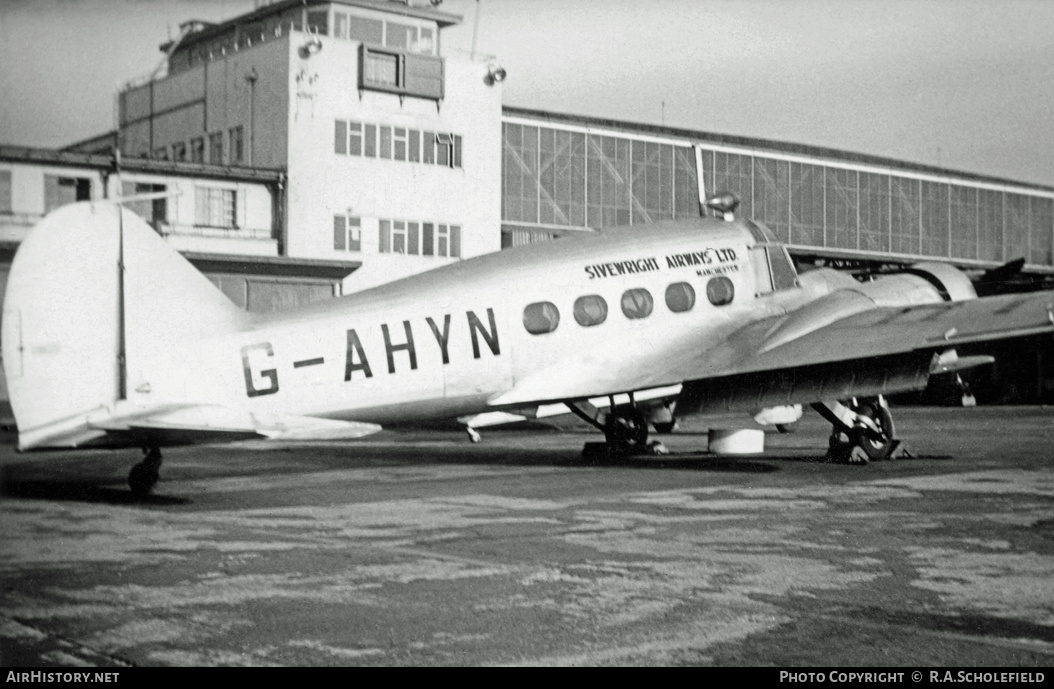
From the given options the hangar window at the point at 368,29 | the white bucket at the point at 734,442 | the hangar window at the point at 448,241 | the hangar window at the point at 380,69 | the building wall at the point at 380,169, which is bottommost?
the white bucket at the point at 734,442

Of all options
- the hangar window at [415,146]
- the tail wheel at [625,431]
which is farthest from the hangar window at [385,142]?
the tail wheel at [625,431]

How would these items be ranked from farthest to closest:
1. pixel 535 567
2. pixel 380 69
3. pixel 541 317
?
pixel 380 69 → pixel 541 317 → pixel 535 567

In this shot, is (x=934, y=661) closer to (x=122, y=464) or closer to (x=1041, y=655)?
(x=1041, y=655)

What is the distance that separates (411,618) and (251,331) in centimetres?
770

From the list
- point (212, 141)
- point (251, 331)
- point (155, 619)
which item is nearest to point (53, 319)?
point (251, 331)

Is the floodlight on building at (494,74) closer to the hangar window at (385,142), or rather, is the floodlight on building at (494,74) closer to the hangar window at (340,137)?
the hangar window at (385,142)

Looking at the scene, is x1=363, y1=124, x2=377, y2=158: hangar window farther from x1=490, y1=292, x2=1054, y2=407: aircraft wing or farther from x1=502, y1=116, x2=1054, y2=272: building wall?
x1=490, y1=292, x2=1054, y2=407: aircraft wing

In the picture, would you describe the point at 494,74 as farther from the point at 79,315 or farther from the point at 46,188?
the point at 79,315

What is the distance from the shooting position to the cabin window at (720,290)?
19641mm

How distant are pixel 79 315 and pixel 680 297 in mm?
9429

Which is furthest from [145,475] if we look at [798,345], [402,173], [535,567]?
[402,173]

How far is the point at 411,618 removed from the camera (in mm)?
8125

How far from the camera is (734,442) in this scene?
21.3 meters

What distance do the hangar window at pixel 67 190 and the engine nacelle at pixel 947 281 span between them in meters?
29.0
